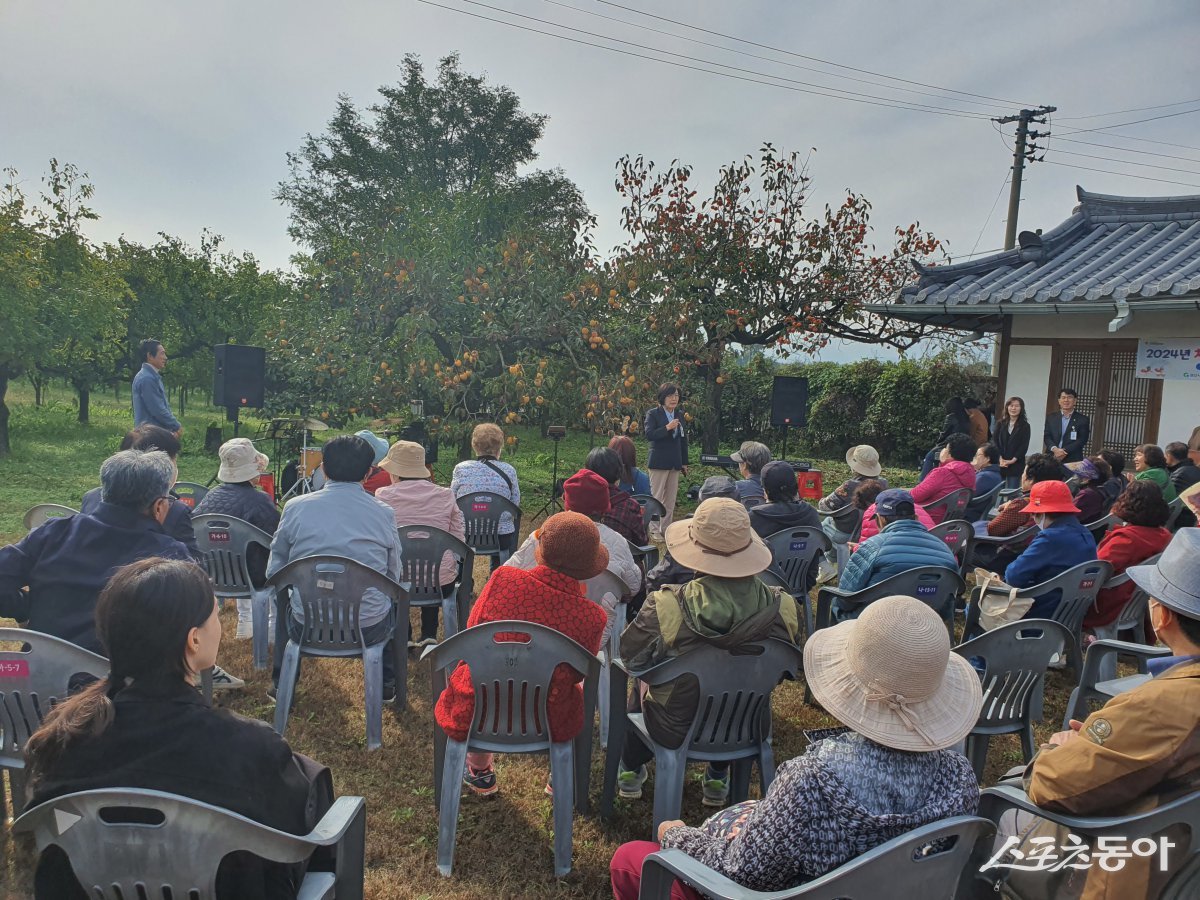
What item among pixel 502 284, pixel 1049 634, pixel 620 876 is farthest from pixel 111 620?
pixel 502 284

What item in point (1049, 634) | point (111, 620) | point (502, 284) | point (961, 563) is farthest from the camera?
point (502, 284)

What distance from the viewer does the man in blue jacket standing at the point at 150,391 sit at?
23.1 feet

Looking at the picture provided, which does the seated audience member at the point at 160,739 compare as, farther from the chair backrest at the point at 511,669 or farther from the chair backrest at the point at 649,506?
the chair backrest at the point at 649,506

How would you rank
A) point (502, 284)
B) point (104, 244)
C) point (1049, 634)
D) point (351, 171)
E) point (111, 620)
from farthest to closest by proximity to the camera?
1. point (351, 171)
2. point (104, 244)
3. point (502, 284)
4. point (1049, 634)
5. point (111, 620)

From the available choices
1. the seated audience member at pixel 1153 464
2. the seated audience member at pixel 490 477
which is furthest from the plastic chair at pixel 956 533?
the seated audience member at pixel 490 477

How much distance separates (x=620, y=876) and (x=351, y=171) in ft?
94.5

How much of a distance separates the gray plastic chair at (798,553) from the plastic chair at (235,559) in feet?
9.52

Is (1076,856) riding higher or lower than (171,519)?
lower

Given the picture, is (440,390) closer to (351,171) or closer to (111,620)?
(111,620)


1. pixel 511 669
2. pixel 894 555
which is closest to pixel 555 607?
pixel 511 669

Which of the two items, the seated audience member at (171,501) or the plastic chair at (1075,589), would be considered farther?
the plastic chair at (1075,589)

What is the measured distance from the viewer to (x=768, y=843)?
149cm

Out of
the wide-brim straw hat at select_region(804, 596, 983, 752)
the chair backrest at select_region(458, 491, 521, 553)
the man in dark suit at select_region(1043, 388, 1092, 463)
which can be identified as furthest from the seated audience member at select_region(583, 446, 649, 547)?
the man in dark suit at select_region(1043, 388, 1092, 463)

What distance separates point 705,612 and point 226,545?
9.34 ft
